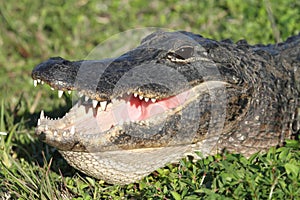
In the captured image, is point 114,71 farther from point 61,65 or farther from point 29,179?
point 29,179

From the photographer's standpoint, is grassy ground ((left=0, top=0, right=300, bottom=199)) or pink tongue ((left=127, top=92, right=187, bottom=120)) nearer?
grassy ground ((left=0, top=0, right=300, bottom=199))

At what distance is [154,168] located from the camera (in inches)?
157

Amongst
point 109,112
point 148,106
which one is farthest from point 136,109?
point 109,112

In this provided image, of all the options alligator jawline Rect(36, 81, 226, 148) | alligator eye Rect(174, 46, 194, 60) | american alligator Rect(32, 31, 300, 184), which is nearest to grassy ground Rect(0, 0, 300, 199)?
american alligator Rect(32, 31, 300, 184)

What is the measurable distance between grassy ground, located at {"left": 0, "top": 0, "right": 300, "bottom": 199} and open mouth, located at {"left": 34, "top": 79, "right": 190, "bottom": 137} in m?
0.29

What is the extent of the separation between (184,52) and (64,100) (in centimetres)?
166

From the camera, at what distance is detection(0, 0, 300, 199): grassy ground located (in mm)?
3490

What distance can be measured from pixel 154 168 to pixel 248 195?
0.83 metres

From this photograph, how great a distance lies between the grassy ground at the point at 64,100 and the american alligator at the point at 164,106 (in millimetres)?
180

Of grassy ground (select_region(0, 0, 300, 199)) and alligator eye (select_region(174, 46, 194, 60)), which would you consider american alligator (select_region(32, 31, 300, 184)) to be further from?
grassy ground (select_region(0, 0, 300, 199))

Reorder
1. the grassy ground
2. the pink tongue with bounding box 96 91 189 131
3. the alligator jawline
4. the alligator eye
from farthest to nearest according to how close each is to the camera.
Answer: the alligator eye, the pink tongue with bounding box 96 91 189 131, the alligator jawline, the grassy ground

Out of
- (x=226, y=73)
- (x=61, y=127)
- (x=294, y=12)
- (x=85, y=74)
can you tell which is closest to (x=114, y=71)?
(x=85, y=74)

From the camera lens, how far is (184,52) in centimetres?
420

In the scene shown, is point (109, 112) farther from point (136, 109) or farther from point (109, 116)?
point (136, 109)
